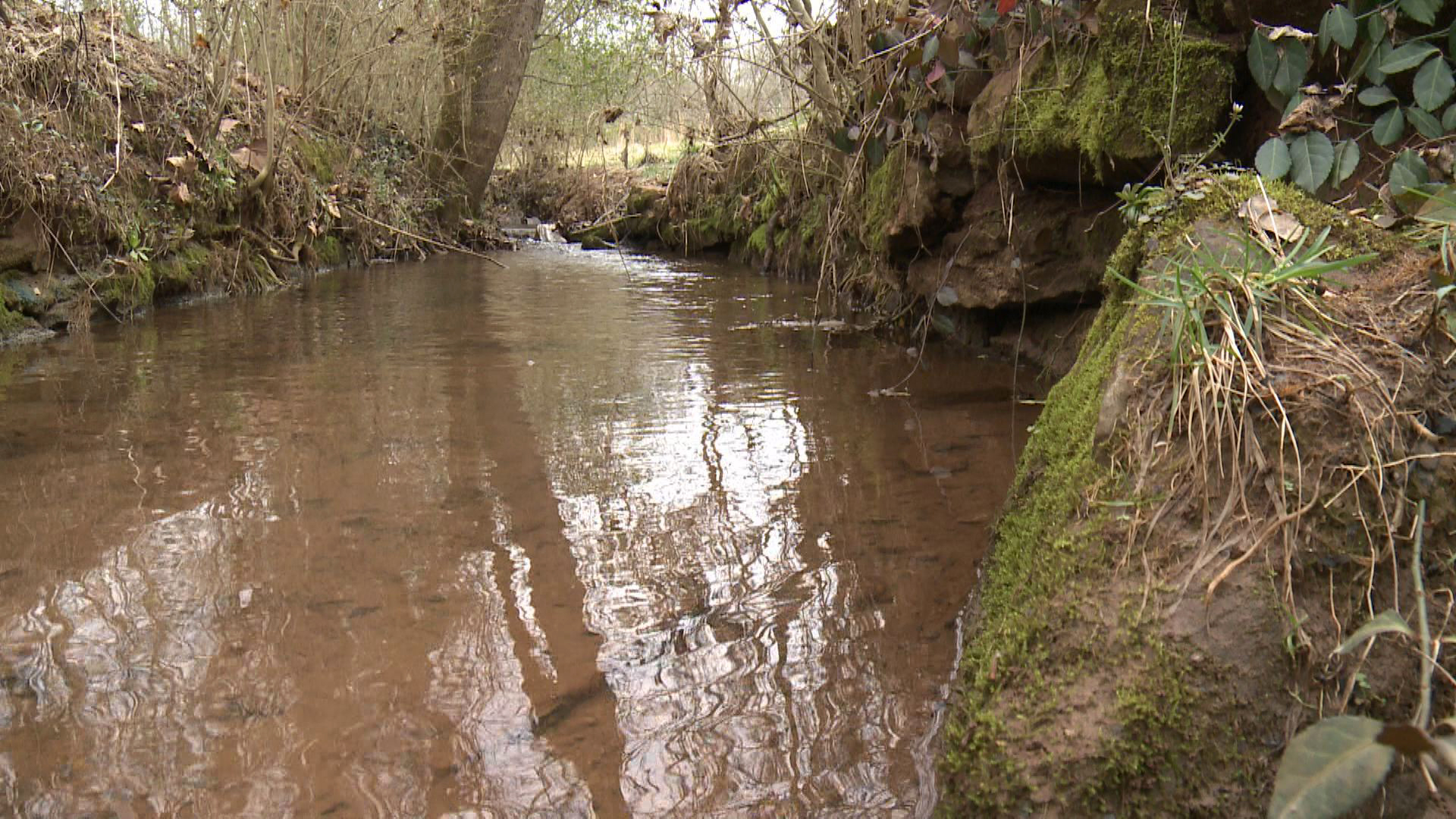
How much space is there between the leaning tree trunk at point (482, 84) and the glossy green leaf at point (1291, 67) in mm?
10633

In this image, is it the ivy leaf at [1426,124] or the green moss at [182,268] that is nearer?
the ivy leaf at [1426,124]

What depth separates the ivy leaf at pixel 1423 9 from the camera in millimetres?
2877

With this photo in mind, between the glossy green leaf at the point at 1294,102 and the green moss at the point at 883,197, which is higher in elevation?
the glossy green leaf at the point at 1294,102

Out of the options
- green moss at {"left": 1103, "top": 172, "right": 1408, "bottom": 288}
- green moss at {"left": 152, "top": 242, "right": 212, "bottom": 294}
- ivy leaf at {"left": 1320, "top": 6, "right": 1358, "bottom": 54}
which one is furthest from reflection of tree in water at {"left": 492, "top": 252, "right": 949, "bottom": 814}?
green moss at {"left": 152, "top": 242, "right": 212, "bottom": 294}

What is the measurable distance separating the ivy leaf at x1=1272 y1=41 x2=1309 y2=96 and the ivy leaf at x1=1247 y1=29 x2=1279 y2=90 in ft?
0.06

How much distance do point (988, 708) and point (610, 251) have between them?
45.9 feet

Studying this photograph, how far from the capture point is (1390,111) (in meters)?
3.01

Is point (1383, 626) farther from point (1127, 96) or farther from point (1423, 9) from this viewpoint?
point (1127, 96)

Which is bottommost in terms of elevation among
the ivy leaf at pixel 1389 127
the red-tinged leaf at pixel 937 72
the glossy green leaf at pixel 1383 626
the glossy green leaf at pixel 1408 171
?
the glossy green leaf at pixel 1383 626

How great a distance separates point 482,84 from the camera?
13.6 m

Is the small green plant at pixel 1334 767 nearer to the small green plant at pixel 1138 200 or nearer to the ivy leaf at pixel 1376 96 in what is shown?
the small green plant at pixel 1138 200

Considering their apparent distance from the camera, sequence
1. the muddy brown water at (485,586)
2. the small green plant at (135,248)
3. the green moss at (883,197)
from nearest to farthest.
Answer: the muddy brown water at (485,586), the green moss at (883,197), the small green plant at (135,248)

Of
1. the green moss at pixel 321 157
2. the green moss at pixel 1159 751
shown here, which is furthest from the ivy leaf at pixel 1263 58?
the green moss at pixel 321 157

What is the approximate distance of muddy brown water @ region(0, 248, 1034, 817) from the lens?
2.03 m
